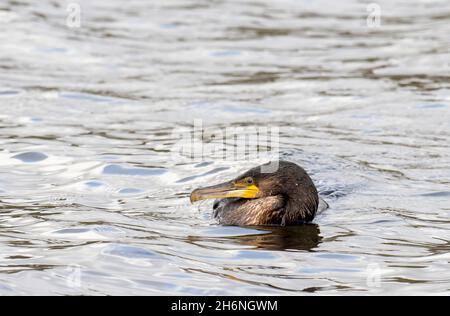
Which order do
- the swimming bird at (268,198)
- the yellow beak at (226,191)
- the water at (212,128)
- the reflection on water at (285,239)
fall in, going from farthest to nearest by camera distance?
1. the swimming bird at (268,198)
2. the yellow beak at (226,191)
3. the reflection on water at (285,239)
4. the water at (212,128)

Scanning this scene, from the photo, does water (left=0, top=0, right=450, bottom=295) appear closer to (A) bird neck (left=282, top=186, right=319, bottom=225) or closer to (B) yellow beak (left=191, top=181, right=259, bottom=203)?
(A) bird neck (left=282, top=186, right=319, bottom=225)

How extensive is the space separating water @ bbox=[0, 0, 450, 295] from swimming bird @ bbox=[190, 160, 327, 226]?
0.20 metres

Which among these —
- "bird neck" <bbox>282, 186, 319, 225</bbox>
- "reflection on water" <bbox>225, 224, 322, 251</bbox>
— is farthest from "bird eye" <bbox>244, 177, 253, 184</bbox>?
"reflection on water" <bbox>225, 224, 322, 251</bbox>

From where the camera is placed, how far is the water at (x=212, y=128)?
819 centimetres

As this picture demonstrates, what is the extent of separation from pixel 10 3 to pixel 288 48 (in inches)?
230

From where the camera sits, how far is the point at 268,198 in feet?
32.6

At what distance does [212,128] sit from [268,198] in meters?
4.14

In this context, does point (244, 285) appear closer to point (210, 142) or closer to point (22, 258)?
point (22, 258)

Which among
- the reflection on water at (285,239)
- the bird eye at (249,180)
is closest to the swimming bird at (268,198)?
the bird eye at (249,180)

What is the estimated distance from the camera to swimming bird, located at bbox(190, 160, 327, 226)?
983 centimetres

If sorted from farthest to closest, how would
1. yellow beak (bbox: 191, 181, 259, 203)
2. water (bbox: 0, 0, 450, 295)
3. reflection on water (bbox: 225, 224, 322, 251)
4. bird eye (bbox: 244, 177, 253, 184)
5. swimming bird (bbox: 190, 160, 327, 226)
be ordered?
bird eye (bbox: 244, 177, 253, 184), swimming bird (bbox: 190, 160, 327, 226), yellow beak (bbox: 191, 181, 259, 203), reflection on water (bbox: 225, 224, 322, 251), water (bbox: 0, 0, 450, 295)

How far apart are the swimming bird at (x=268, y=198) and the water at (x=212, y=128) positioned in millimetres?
204

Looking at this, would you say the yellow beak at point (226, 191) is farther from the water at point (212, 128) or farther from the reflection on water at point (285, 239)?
the reflection on water at point (285, 239)

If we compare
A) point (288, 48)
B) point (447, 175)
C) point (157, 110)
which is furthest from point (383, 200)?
point (288, 48)
